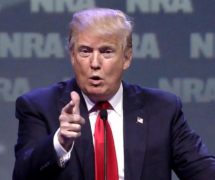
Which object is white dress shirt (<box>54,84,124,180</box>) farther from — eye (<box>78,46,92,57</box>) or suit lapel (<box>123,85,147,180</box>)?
eye (<box>78,46,92,57</box>)

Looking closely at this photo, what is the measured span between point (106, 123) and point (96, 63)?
0.20 metres

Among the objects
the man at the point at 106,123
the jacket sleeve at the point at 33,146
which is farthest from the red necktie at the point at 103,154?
the jacket sleeve at the point at 33,146

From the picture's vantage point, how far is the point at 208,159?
8.14ft

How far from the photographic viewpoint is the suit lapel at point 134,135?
2.45 metres

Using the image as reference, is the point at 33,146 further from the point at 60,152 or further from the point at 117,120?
the point at 117,120

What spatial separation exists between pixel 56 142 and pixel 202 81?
1.57 meters

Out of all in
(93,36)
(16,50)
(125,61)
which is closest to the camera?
(93,36)

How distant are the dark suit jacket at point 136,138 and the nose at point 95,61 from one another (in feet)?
0.64

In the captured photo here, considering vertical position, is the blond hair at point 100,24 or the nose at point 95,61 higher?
the blond hair at point 100,24

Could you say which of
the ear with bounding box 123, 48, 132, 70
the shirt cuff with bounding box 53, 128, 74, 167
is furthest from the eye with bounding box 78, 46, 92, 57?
the shirt cuff with bounding box 53, 128, 74, 167

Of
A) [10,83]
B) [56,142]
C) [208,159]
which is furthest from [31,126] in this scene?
[10,83]

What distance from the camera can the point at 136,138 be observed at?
249 centimetres

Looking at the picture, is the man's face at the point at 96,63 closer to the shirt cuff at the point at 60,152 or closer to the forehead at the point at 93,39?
the forehead at the point at 93,39

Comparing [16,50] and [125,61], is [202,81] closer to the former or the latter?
[16,50]
